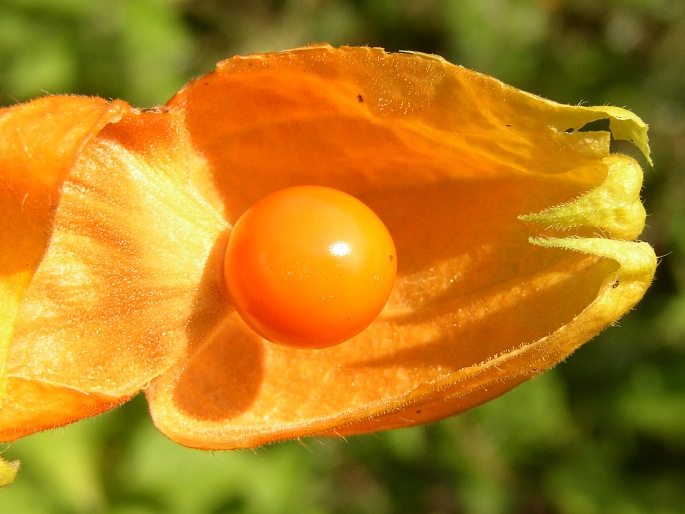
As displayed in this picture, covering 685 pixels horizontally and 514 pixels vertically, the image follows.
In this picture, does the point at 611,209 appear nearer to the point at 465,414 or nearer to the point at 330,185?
the point at 330,185

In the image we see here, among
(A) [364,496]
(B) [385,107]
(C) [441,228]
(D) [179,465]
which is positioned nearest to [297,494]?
(D) [179,465]

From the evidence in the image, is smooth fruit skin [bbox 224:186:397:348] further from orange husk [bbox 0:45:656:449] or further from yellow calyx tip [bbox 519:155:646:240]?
yellow calyx tip [bbox 519:155:646:240]

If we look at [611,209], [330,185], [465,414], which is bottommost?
[465,414]

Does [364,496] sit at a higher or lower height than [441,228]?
lower

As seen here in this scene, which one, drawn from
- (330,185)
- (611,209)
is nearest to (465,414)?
(330,185)

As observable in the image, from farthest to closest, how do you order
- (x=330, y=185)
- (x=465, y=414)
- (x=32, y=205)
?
(x=465, y=414) < (x=330, y=185) < (x=32, y=205)

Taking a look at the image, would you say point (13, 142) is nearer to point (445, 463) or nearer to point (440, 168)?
point (440, 168)

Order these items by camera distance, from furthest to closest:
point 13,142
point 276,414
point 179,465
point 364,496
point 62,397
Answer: point 364,496 < point 179,465 < point 276,414 < point 62,397 < point 13,142
